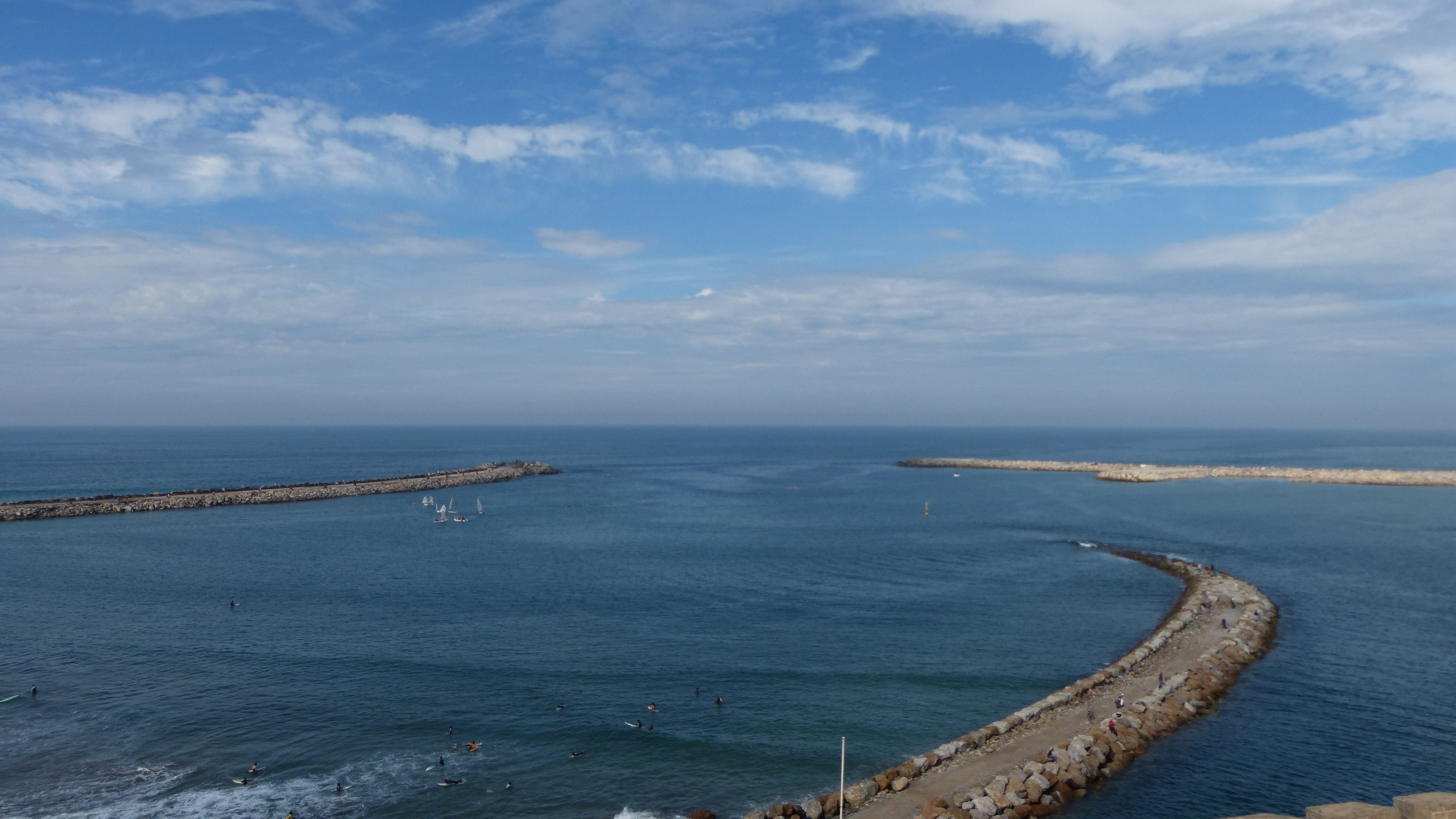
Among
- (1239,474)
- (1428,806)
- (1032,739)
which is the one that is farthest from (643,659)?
(1239,474)

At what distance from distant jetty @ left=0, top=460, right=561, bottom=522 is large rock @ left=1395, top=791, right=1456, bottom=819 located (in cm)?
11663

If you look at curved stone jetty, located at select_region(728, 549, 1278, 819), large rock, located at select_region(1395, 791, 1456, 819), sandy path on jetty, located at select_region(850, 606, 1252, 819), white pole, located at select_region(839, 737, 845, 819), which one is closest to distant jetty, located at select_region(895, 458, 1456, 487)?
curved stone jetty, located at select_region(728, 549, 1278, 819)

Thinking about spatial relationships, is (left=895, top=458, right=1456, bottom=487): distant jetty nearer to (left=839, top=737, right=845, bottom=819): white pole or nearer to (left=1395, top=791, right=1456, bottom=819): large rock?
(left=839, top=737, right=845, bottom=819): white pole

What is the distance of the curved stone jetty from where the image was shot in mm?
25719

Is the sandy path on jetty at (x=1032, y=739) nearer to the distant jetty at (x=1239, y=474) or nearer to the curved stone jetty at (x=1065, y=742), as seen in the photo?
the curved stone jetty at (x=1065, y=742)

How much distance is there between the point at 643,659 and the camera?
4131cm

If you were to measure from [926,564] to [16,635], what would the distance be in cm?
6003

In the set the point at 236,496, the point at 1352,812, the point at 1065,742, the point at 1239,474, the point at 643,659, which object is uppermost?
the point at 1239,474

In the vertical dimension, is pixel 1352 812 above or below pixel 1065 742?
above

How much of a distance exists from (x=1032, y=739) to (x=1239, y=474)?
137 meters

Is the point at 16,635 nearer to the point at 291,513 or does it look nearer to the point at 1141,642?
the point at 291,513

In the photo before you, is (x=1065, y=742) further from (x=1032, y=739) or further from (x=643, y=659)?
(x=643, y=659)

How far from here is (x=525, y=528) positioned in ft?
291

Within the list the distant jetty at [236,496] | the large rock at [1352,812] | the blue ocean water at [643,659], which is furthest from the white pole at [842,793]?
the distant jetty at [236,496]
